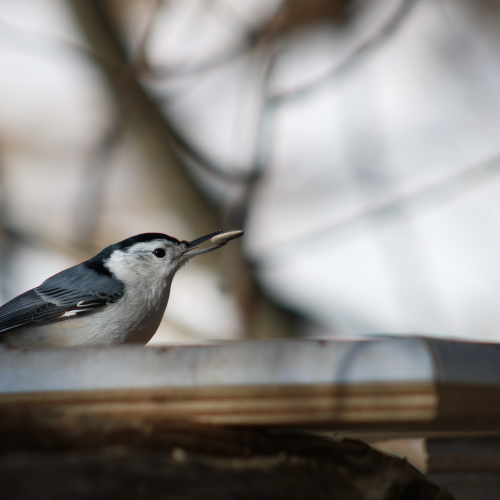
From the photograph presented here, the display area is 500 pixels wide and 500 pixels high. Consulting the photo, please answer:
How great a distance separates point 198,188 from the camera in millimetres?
2824

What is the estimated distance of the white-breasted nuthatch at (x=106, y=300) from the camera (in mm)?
1410

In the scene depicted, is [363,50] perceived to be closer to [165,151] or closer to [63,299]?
[165,151]

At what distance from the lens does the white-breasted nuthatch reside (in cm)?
141

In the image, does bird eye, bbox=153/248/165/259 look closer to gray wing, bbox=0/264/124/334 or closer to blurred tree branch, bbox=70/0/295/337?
gray wing, bbox=0/264/124/334

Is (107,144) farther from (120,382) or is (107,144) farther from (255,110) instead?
(120,382)

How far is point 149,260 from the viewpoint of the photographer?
1725mm

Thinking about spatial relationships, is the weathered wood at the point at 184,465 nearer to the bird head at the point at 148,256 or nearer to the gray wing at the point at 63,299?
the gray wing at the point at 63,299

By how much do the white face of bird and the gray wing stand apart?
73 millimetres

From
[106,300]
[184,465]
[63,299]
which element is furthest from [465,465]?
[63,299]

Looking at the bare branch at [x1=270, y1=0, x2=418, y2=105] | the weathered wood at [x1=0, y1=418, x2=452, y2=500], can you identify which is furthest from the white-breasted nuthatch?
the bare branch at [x1=270, y1=0, x2=418, y2=105]

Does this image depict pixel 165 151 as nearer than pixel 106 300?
No

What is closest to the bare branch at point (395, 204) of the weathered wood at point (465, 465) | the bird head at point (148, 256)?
the bird head at point (148, 256)

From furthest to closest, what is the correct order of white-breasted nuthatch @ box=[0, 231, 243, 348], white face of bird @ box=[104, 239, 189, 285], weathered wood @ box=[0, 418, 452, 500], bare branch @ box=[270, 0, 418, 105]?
bare branch @ box=[270, 0, 418, 105]
white face of bird @ box=[104, 239, 189, 285]
white-breasted nuthatch @ box=[0, 231, 243, 348]
weathered wood @ box=[0, 418, 452, 500]

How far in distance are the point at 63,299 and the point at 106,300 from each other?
148 mm
